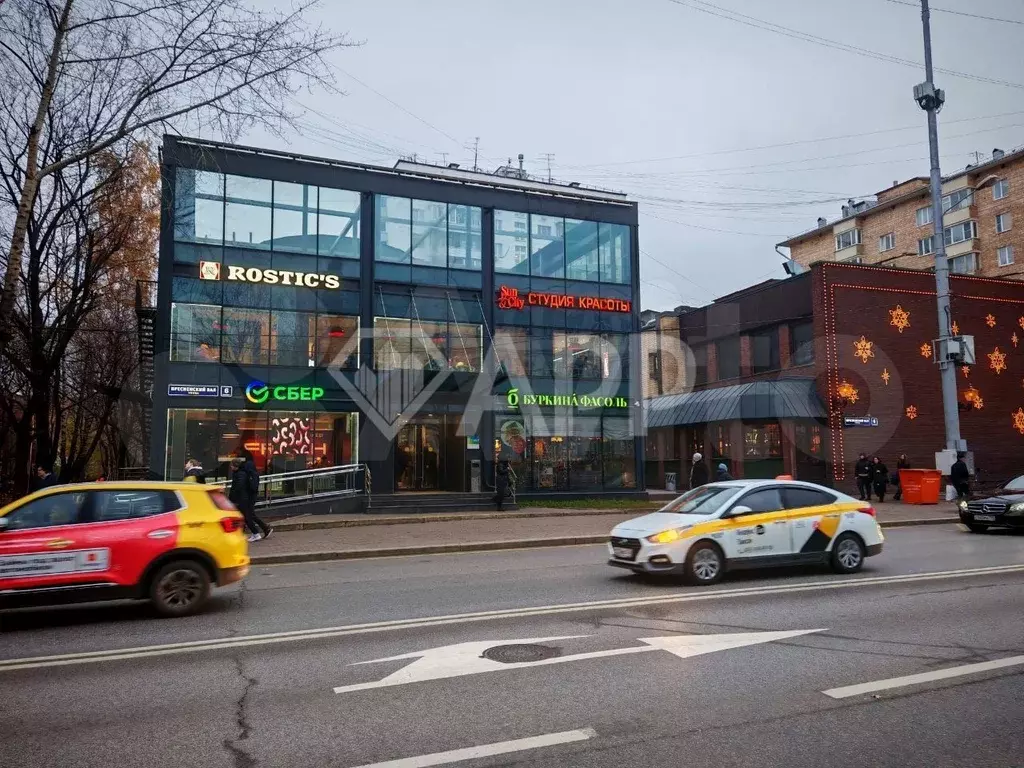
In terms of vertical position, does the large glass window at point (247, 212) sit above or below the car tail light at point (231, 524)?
above

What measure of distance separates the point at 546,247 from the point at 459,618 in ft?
72.5

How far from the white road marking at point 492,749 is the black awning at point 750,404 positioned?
27452 mm

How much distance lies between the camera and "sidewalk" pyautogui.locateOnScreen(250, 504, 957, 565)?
591 inches

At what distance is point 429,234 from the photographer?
27.2m

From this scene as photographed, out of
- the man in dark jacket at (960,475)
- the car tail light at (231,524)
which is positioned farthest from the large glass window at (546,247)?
the car tail light at (231,524)

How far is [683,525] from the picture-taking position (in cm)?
1041

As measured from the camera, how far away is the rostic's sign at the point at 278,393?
78.6 ft

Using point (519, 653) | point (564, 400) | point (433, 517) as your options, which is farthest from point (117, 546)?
point (564, 400)

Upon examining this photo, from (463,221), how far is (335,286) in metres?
5.47

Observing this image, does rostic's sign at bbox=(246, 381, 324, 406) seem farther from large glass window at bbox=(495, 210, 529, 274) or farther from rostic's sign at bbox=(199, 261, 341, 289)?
large glass window at bbox=(495, 210, 529, 274)

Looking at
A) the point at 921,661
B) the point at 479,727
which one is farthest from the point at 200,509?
the point at 921,661

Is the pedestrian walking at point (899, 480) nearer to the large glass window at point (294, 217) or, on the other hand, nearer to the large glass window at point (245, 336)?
the large glass window at point (294, 217)

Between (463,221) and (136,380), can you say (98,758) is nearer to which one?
(463,221)

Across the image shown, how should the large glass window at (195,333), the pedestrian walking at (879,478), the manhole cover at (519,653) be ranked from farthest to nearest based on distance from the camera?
1. the pedestrian walking at (879,478)
2. the large glass window at (195,333)
3. the manhole cover at (519,653)
